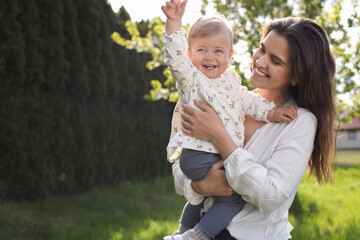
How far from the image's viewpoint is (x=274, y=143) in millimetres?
1816

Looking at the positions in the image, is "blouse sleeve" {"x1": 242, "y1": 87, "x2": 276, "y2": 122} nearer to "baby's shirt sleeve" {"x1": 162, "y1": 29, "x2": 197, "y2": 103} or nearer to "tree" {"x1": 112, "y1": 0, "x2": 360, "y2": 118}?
"baby's shirt sleeve" {"x1": 162, "y1": 29, "x2": 197, "y2": 103}

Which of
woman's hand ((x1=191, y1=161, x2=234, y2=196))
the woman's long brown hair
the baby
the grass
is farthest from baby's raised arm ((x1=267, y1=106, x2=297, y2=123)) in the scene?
the grass

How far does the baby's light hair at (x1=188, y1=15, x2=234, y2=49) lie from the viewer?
6.49 feet

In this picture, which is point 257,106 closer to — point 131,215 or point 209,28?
point 209,28

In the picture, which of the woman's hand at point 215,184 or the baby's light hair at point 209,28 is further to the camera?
the baby's light hair at point 209,28

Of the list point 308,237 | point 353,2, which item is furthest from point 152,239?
point 353,2

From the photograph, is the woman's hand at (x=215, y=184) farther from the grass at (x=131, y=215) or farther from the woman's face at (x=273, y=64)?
the grass at (x=131, y=215)

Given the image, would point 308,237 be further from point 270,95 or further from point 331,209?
point 270,95

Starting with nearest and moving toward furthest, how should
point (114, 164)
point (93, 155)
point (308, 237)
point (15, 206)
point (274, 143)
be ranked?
point (274, 143) → point (308, 237) → point (15, 206) → point (93, 155) → point (114, 164)

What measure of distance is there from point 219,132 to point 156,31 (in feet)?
12.9

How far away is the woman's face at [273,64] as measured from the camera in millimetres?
1890

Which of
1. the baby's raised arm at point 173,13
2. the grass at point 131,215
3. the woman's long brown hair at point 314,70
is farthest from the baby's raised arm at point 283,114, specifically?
the grass at point 131,215

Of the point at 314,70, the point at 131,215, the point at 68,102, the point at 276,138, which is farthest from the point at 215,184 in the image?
the point at 68,102

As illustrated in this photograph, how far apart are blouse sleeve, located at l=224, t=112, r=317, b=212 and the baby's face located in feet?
1.53
